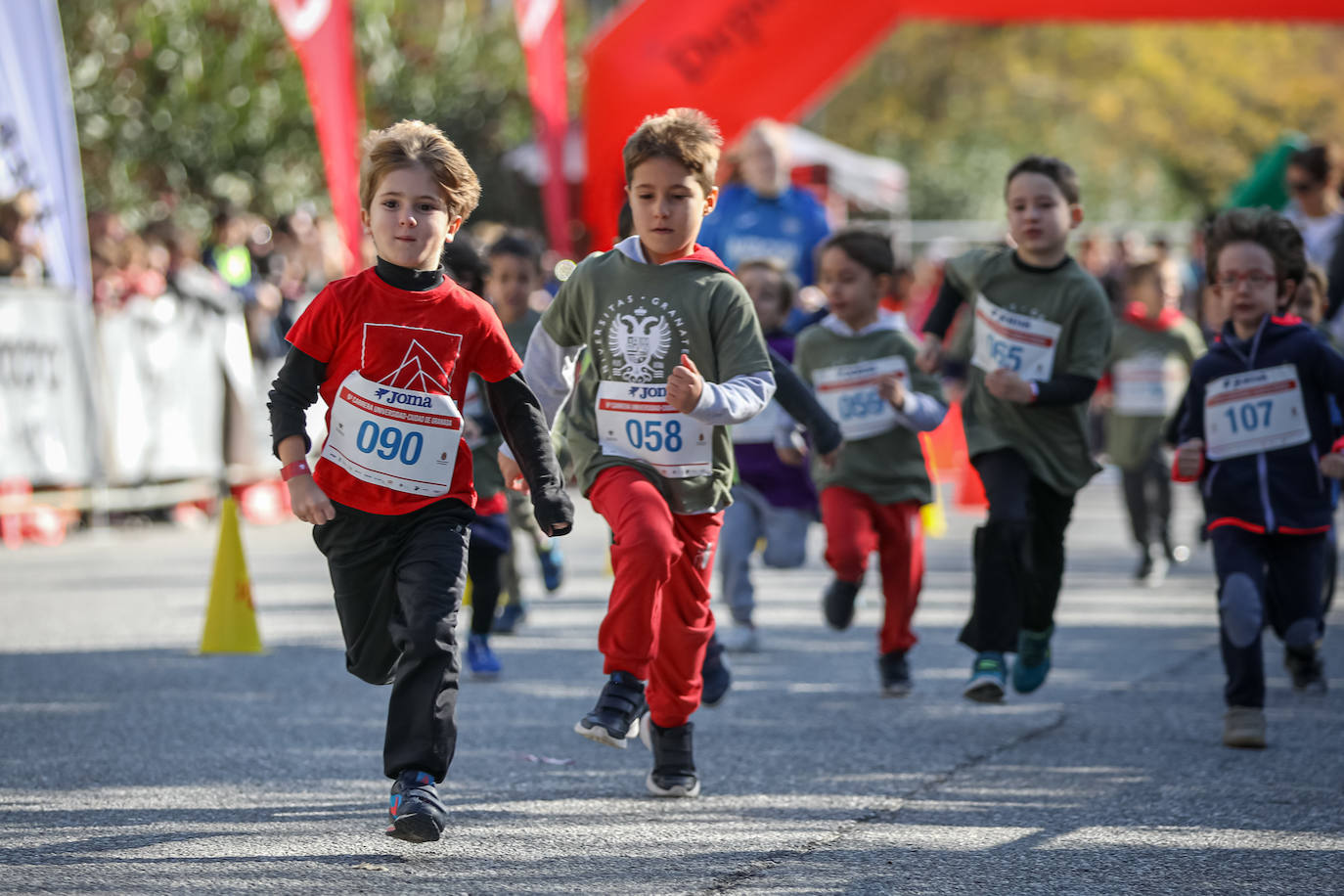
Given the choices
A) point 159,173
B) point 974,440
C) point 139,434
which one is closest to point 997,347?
point 974,440

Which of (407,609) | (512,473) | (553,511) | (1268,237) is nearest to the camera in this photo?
(407,609)

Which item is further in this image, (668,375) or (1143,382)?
(1143,382)

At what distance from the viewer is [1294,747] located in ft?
20.1

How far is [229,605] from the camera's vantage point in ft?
26.5

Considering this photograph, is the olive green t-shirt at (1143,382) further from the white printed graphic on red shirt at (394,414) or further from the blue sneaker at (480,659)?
the white printed graphic on red shirt at (394,414)

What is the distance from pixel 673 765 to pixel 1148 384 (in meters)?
6.79

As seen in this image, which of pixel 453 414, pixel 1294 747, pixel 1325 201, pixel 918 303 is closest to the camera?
pixel 453 414

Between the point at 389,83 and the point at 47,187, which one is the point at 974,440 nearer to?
the point at 47,187

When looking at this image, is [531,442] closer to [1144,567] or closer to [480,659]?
[480,659]

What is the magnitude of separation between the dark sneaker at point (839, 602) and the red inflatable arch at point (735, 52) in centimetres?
659

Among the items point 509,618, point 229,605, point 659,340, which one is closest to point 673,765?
point 659,340

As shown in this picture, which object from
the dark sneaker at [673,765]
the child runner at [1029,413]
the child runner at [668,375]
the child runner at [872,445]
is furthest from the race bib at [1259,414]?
the dark sneaker at [673,765]

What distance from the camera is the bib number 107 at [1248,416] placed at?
6.39m

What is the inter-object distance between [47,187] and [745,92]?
15.8 feet
